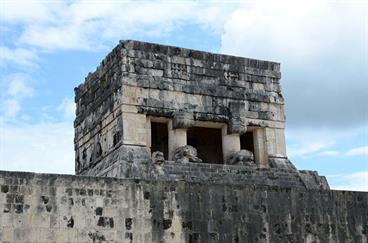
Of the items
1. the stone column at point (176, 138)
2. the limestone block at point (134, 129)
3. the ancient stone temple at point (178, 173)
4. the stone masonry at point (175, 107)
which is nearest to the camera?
the ancient stone temple at point (178, 173)

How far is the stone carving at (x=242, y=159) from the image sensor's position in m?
18.0

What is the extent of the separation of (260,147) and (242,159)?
116 cm

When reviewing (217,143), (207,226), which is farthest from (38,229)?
(217,143)

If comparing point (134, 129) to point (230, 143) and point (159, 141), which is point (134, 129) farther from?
point (159, 141)

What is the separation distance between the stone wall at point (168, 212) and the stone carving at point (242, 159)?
11.2ft

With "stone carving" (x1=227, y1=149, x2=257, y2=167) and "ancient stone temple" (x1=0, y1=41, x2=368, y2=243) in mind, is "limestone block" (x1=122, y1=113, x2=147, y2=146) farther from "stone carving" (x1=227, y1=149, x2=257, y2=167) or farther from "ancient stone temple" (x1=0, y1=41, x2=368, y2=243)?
"stone carving" (x1=227, y1=149, x2=257, y2=167)

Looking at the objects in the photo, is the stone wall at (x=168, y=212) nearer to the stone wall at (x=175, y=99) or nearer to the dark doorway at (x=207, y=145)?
the stone wall at (x=175, y=99)

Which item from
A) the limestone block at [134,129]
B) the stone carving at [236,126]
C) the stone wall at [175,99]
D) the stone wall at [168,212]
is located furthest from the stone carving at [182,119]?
the stone wall at [168,212]

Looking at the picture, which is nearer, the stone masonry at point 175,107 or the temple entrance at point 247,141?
the stone masonry at point 175,107

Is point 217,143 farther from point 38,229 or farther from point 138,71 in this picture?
point 38,229

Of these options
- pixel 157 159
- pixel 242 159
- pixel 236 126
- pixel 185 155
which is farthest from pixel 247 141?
pixel 157 159

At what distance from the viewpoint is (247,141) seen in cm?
2028

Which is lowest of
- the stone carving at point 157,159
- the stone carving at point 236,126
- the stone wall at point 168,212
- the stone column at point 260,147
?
the stone wall at point 168,212

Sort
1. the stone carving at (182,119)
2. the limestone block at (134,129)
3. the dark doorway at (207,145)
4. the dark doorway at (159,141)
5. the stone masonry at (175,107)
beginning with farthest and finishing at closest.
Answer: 1. the dark doorway at (207,145)
2. the dark doorway at (159,141)
3. the stone carving at (182,119)
4. the stone masonry at (175,107)
5. the limestone block at (134,129)
